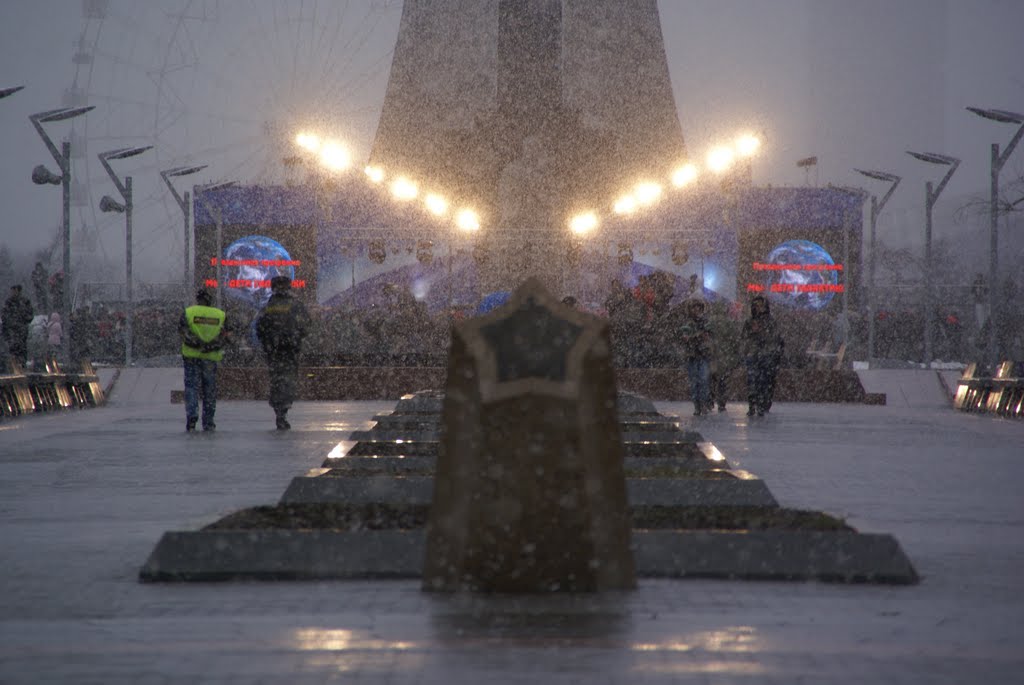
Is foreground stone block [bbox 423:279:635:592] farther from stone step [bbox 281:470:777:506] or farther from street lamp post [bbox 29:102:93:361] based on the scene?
street lamp post [bbox 29:102:93:361]

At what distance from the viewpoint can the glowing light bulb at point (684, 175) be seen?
129 ft

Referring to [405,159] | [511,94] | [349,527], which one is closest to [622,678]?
[349,527]

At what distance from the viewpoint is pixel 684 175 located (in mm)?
40094

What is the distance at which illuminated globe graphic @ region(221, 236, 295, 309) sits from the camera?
183ft

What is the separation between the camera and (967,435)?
18.3 metres

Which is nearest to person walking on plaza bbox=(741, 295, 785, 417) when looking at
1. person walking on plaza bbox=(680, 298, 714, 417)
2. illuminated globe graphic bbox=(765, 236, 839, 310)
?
person walking on plaza bbox=(680, 298, 714, 417)

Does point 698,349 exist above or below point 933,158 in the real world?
below

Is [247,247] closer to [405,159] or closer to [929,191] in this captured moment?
[405,159]

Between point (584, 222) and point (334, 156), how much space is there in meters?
10.7

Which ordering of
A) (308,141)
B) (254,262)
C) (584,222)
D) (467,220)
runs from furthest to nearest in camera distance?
(254,262), (467,220), (584,222), (308,141)

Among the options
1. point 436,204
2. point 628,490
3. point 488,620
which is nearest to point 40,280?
point 436,204

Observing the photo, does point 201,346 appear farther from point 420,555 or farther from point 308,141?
point 308,141

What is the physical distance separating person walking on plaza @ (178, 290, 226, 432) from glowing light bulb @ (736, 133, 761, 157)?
66.4 ft

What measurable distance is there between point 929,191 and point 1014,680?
107ft
